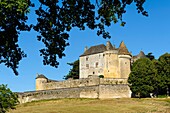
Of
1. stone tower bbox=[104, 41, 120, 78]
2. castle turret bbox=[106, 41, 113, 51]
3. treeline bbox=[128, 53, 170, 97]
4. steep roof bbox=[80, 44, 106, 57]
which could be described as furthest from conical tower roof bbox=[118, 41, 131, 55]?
treeline bbox=[128, 53, 170, 97]

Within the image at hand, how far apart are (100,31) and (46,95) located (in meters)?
53.1

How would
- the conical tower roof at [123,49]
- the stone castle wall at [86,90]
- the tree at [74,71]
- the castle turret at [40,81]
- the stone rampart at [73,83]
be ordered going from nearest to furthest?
the stone castle wall at [86,90] < the stone rampart at [73,83] < the conical tower roof at [123,49] < the castle turret at [40,81] < the tree at [74,71]

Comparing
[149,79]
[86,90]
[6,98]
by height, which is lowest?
[6,98]

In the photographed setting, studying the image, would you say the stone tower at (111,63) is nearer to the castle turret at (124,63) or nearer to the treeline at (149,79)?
the castle turret at (124,63)

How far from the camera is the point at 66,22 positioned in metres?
11.6

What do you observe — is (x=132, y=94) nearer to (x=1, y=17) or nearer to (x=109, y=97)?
(x=109, y=97)

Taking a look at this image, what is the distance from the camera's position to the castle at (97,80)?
2303 inches

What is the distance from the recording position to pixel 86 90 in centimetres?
5959

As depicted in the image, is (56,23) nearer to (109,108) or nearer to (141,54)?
(109,108)

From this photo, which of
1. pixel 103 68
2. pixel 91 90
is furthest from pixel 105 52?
pixel 91 90

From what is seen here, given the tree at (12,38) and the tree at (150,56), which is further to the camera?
the tree at (150,56)

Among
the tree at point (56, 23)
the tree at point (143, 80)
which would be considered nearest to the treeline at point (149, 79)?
the tree at point (143, 80)

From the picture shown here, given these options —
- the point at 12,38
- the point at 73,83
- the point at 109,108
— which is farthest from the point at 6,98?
the point at 73,83

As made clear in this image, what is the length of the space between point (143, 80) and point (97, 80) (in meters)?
9.52
